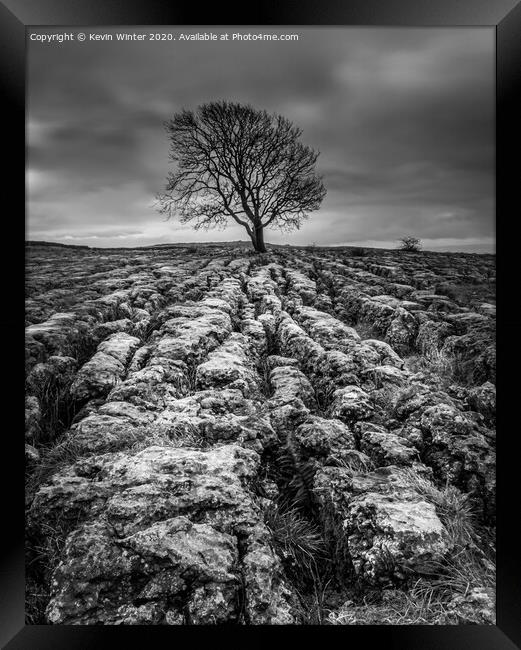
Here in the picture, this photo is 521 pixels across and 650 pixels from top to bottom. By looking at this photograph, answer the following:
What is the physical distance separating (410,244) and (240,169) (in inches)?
59.9

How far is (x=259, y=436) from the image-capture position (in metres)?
2.76

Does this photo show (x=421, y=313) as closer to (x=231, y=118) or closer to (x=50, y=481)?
(x=231, y=118)

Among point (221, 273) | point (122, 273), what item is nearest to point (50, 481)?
point (122, 273)

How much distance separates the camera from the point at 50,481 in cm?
256

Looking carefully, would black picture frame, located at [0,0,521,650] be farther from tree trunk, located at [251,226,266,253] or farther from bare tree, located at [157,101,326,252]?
tree trunk, located at [251,226,266,253]

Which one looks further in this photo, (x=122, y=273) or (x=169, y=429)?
(x=122, y=273)

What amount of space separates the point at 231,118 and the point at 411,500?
3129mm

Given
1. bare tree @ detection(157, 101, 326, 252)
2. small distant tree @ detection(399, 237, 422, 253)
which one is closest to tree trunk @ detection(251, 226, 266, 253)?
bare tree @ detection(157, 101, 326, 252)

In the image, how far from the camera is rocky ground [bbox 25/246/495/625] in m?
2.25
